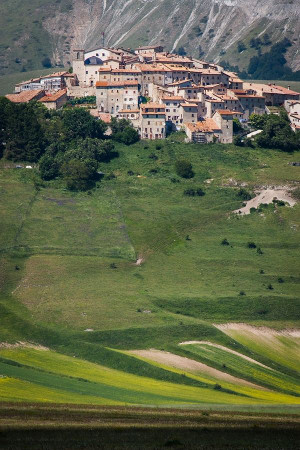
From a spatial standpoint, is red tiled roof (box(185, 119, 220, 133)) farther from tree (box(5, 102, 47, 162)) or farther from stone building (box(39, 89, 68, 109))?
tree (box(5, 102, 47, 162))

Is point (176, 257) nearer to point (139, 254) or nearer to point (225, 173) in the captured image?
point (139, 254)

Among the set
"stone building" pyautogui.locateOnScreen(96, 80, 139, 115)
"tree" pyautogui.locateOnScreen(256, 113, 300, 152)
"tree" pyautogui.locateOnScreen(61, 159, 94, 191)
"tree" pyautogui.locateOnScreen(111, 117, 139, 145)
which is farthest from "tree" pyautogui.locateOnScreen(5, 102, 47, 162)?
"tree" pyautogui.locateOnScreen(256, 113, 300, 152)

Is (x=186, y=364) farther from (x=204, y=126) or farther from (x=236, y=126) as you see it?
(x=236, y=126)

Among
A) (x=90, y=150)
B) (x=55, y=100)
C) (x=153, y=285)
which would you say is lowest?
(x=153, y=285)

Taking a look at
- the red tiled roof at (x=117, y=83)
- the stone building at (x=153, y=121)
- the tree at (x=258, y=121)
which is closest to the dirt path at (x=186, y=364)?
the stone building at (x=153, y=121)

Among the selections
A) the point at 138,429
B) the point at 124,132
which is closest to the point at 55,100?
the point at 124,132
